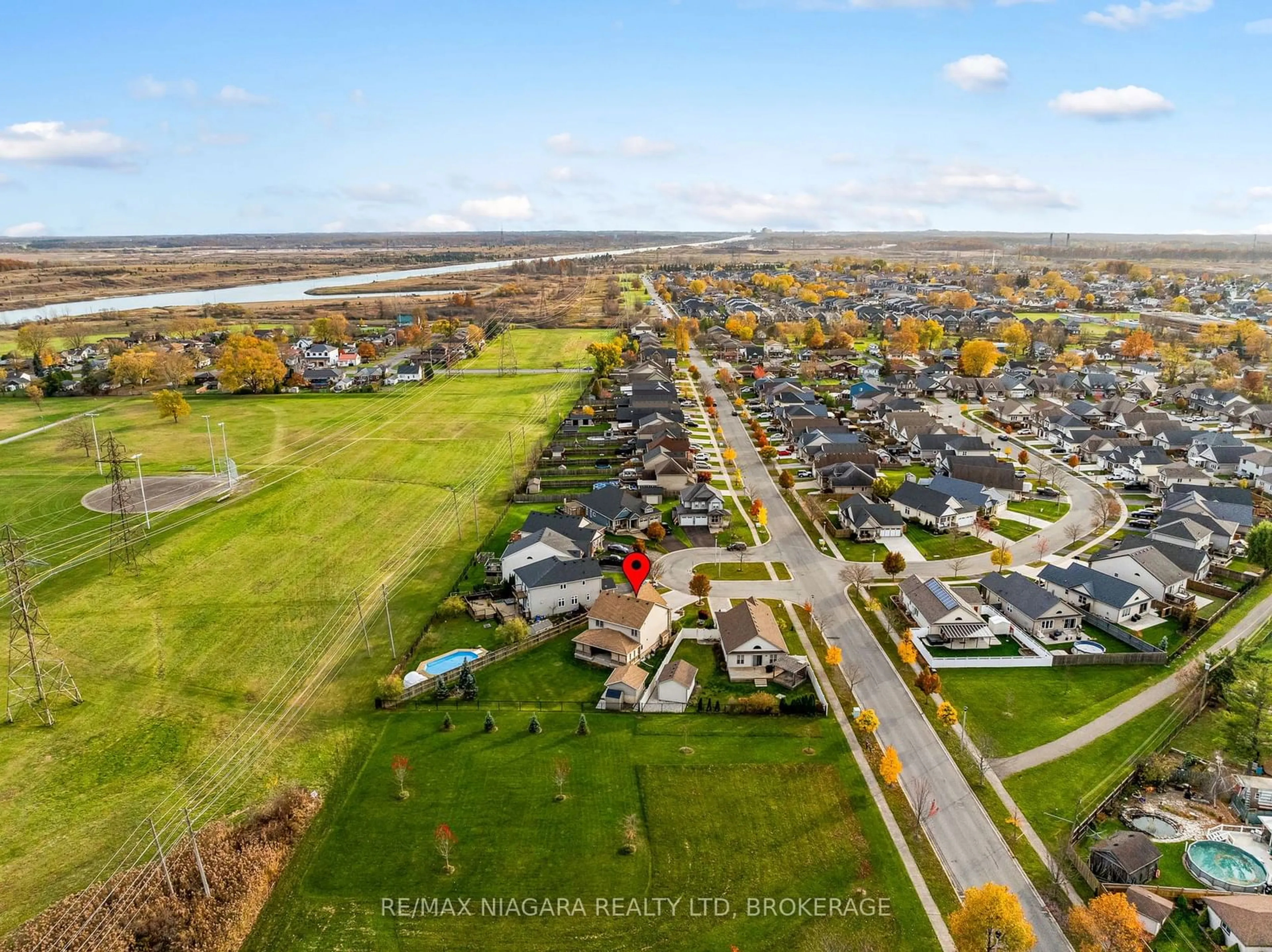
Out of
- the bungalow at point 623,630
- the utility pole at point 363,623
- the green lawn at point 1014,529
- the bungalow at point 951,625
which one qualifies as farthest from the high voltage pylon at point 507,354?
the bungalow at point 951,625

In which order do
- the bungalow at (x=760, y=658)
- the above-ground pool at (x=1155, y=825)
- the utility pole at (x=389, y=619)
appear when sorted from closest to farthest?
the above-ground pool at (x=1155, y=825) < the bungalow at (x=760, y=658) < the utility pole at (x=389, y=619)

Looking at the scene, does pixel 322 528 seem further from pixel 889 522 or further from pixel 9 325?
pixel 9 325

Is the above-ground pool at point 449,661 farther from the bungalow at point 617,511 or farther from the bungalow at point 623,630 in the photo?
the bungalow at point 617,511

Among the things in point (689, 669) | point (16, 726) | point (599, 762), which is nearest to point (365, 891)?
point (599, 762)

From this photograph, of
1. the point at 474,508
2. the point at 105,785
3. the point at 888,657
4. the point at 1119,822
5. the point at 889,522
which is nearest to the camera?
the point at 1119,822

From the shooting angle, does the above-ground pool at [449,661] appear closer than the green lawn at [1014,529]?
Yes

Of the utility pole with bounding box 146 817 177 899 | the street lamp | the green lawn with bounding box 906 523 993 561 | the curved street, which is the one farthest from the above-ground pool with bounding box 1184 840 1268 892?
the street lamp

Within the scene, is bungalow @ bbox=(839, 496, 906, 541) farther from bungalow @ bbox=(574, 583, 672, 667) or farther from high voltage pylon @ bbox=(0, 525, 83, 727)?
high voltage pylon @ bbox=(0, 525, 83, 727)
